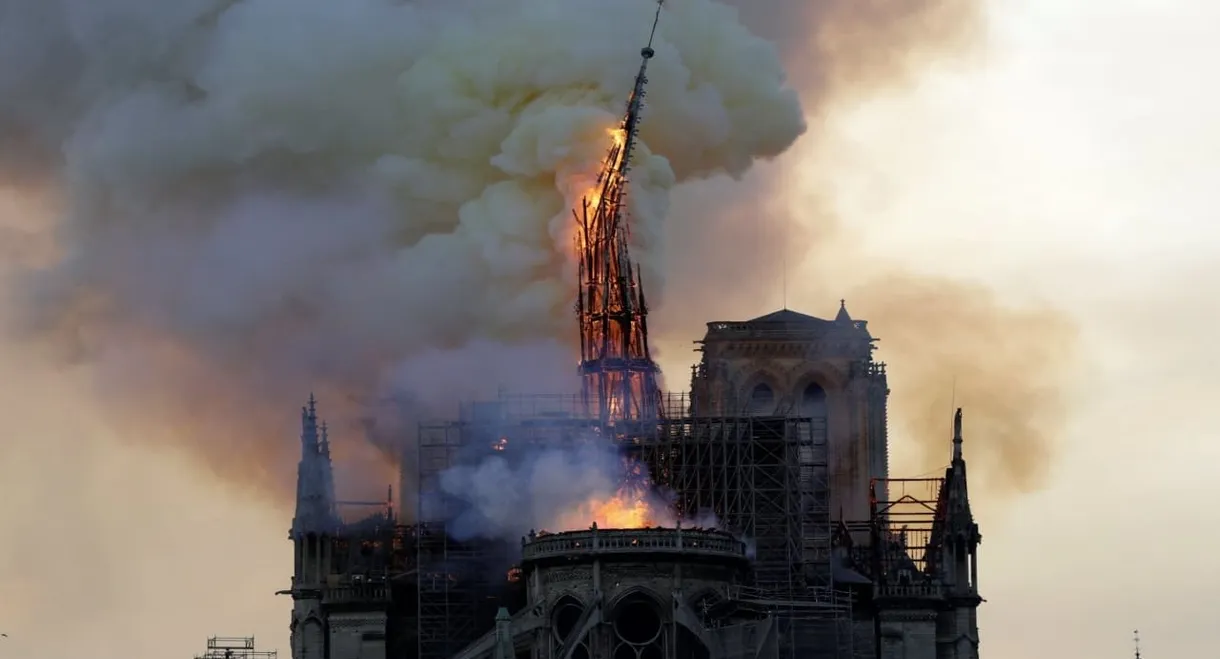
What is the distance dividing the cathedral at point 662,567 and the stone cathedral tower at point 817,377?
10.7 m

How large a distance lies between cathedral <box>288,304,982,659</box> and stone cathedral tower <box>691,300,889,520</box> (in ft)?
35.1

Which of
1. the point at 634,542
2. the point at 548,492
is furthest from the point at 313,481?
the point at 634,542

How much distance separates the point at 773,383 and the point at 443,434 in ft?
102

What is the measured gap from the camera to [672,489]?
6585 inches

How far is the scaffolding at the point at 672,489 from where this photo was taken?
16612cm

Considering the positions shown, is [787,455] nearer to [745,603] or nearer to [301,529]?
[745,603]

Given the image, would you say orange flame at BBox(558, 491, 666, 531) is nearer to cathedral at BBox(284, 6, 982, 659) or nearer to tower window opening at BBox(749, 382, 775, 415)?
cathedral at BBox(284, 6, 982, 659)

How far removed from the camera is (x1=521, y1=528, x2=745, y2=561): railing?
156875mm

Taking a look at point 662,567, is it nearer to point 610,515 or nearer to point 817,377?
point 610,515

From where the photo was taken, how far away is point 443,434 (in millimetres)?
172000

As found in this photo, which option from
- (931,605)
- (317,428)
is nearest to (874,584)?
(931,605)

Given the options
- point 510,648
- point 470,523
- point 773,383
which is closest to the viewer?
point 510,648

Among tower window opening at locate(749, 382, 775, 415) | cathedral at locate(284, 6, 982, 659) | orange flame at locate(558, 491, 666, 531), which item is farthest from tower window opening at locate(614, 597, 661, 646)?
tower window opening at locate(749, 382, 775, 415)

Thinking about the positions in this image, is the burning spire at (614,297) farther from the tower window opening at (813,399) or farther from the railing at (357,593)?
the tower window opening at (813,399)
